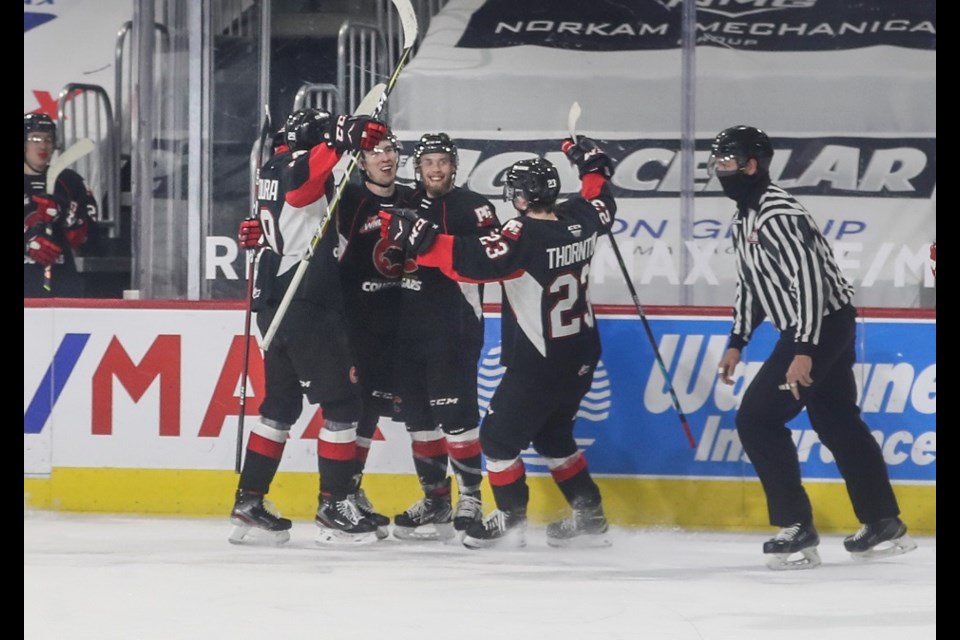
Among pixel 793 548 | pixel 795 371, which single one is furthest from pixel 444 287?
pixel 793 548

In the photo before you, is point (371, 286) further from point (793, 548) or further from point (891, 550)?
point (891, 550)

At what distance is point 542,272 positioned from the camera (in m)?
4.93

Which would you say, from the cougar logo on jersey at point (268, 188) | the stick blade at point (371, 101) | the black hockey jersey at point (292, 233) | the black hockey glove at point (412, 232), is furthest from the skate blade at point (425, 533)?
the stick blade at point (371, 101)

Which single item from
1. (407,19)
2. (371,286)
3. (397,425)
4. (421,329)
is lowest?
(397,425)

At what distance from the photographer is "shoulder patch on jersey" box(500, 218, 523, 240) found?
483 centimetres

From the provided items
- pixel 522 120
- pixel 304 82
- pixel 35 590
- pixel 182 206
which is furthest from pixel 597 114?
pixel 35 590

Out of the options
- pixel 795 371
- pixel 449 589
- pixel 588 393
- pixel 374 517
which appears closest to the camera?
pixel 449 589

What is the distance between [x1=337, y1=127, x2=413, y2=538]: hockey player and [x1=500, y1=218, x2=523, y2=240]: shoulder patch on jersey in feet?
1.59

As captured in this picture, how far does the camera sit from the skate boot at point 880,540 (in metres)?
4.78

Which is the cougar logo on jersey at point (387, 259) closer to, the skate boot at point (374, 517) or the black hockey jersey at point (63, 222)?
the skate boot at point (374, 517)

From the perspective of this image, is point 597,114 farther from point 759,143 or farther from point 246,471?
point 246,471

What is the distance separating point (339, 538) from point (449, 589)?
2.67ft

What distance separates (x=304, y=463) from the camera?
5.51 meters

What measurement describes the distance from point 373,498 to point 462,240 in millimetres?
1192
